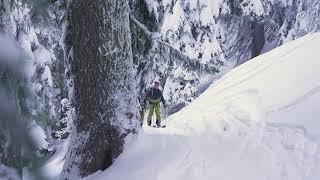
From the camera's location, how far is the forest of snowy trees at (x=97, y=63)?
1399 mm

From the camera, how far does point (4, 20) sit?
63.1 inches

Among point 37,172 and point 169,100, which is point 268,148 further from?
point 169,100

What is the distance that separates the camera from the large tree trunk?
22.9 feet

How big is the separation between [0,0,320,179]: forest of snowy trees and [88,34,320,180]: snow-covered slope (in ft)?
1.64

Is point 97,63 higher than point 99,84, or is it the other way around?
point 97,63

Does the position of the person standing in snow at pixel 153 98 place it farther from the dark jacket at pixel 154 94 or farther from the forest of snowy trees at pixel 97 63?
the forest of snowy trees at pixel 97 63

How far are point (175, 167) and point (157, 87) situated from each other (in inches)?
197

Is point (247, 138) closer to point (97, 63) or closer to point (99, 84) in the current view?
point (99, 84)

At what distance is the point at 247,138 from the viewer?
24.2ft

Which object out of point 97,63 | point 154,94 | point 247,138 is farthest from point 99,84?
point 154,94

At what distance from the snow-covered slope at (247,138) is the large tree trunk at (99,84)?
268 mm

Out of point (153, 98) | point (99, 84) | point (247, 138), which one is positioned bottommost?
point (247, 138)

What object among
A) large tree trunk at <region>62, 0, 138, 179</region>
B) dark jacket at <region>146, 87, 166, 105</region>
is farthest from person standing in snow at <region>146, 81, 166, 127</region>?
large tree trunk at <region>62, 0, 138, 179</region>

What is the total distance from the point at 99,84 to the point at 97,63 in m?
0.26
